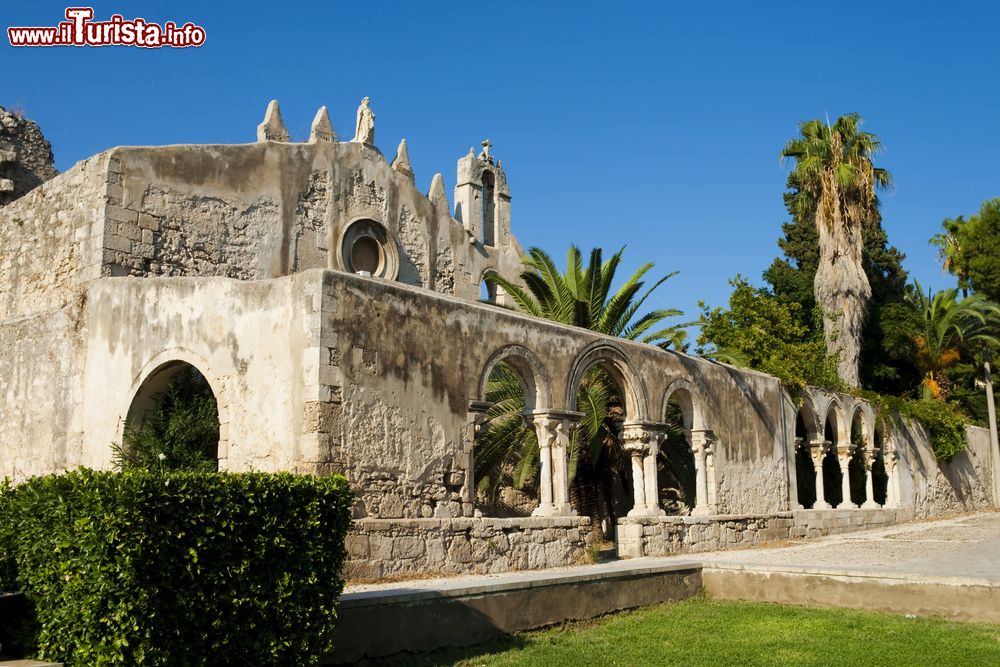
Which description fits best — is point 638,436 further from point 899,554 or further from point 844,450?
point 844,450

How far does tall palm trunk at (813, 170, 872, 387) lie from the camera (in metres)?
25.7

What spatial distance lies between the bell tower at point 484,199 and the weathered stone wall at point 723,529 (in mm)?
9169

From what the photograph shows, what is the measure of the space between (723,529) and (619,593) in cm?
632

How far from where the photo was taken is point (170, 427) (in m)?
11.6

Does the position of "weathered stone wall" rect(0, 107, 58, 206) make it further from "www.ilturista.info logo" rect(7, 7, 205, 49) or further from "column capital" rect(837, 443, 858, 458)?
"column capital" rect(837, 443, 858, 458)

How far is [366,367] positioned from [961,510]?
22595mm

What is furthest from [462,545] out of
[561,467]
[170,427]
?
[170,427]

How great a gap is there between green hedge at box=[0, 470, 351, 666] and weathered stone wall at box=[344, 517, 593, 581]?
2768mm

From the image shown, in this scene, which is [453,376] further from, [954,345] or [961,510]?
[954,345]

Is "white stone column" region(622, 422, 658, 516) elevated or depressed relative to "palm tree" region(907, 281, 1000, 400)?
depressed

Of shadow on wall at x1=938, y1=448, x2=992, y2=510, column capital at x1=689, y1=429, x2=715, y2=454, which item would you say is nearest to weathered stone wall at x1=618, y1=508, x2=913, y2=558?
column capital at x1=689, y1=429, x2=715, y2=454

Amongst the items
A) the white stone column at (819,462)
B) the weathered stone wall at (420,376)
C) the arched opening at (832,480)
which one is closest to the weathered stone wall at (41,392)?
the weathered stone wall at (420,376)

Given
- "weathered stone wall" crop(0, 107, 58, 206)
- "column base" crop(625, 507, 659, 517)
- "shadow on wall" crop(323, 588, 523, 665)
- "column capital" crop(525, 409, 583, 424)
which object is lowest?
"shadow on wall" crop(323, 588, 523, 665)

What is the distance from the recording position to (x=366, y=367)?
405 inches
